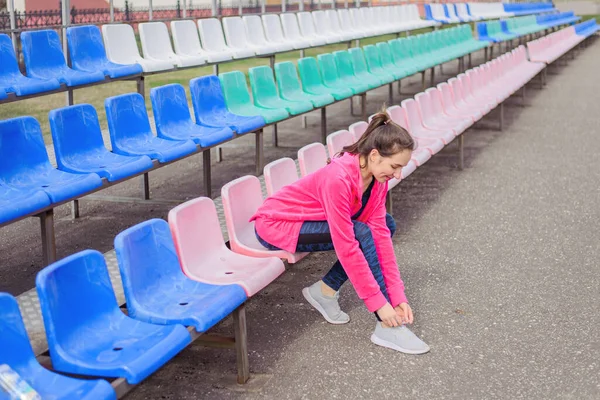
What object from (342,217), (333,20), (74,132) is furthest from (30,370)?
(333,20)

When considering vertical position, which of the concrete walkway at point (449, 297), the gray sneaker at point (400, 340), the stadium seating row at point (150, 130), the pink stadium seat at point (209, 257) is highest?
the stadium seating row at point (150, 130)

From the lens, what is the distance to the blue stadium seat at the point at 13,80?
13.6ft

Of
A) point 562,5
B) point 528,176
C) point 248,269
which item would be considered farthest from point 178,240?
point 562,5

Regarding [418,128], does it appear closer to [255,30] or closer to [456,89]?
[456,89]

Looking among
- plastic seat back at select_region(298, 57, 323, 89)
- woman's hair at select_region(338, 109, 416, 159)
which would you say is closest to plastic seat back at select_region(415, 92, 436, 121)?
plastic seat back at select_region(298, 57, 323, 89)

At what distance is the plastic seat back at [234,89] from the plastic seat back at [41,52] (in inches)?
41.3

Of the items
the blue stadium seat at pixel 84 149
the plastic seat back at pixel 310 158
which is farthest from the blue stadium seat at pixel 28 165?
the plastic seat back at pixel 310 158

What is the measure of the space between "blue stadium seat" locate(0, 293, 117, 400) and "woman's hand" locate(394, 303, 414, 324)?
1.28 m

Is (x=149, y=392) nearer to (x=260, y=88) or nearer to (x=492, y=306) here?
(x=492, y=306)

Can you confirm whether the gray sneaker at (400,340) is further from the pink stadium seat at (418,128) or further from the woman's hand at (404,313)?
the pink stadium seat at (418,128)

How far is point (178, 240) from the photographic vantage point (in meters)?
2.78

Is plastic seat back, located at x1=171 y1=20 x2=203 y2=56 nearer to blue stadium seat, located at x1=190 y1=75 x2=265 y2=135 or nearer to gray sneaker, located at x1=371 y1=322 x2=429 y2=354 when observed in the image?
blue stadium seat, located at x1=190 y1=75 x2=265 y2=135

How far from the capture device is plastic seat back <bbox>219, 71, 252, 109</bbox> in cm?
534

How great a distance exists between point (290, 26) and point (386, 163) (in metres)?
5.79
